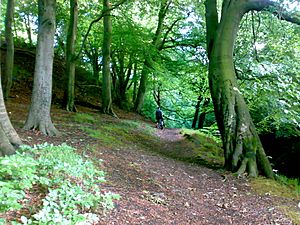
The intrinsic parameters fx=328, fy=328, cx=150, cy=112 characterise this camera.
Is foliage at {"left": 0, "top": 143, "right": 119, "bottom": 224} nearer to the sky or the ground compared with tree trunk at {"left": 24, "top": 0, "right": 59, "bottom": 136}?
nearer to the ground

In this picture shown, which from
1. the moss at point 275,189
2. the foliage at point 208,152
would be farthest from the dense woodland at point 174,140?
the moss at point 275,189

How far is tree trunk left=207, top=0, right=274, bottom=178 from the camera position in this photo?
798 cm

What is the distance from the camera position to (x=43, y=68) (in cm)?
779

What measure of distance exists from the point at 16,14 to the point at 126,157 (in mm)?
17519

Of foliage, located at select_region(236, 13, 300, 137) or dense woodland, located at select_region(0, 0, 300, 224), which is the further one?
foliage, located at select_region(236, 13, 300, 137)

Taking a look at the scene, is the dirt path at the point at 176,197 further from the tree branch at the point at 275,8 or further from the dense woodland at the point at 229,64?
the tree branch at the point at 275,8

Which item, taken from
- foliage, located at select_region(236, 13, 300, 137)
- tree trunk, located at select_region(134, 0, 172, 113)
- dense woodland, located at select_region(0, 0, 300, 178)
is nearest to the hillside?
dense woodland, located at select_region(0, 0, 300, 178)

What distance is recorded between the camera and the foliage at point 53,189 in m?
2.72

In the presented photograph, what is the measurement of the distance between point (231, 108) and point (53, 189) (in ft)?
19.0

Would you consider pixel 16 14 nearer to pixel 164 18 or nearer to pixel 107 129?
pixel 164 18

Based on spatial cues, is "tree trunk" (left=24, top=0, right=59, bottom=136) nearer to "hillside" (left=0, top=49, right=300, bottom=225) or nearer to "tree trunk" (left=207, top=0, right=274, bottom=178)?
"hillside" (left=0, top=49, right=300, bottom=225)

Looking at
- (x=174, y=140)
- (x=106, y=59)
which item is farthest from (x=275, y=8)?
(x=106, y=59)

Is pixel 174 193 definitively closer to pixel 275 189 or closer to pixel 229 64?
pixel 275 189

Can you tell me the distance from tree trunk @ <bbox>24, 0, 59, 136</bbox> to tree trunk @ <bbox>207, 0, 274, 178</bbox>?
4190mm
